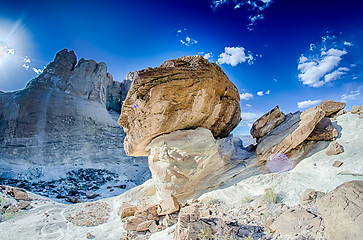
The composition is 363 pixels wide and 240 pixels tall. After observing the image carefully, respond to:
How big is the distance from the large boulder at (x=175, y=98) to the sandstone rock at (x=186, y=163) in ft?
1.95

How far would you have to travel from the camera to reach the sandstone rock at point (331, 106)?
648cm

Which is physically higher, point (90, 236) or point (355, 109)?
point (355, 109)

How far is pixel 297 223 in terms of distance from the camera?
2.79 metres

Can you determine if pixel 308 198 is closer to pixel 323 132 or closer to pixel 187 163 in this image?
pixel 323 132

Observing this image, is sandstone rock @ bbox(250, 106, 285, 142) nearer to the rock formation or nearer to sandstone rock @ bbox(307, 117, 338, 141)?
sandstone rock @ bbox(307, 117, 338, 141)

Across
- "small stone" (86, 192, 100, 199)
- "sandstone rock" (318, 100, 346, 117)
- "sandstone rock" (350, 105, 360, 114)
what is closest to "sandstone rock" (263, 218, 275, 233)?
"sandstone rock" (318, 100, 346, 117)

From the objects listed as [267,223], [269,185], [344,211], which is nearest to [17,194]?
[267,223]

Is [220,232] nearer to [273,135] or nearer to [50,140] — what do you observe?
[273,135]

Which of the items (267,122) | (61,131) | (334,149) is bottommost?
(334,149)

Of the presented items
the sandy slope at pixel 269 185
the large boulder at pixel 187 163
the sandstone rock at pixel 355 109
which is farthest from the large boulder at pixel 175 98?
the sandstone rock at pixel 355 109

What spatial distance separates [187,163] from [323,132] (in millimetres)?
4381


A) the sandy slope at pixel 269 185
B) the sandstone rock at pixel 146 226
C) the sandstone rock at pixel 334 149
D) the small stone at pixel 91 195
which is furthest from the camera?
the small stone at pixel 91 195

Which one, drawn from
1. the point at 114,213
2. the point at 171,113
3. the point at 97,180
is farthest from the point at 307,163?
the point at 97,180

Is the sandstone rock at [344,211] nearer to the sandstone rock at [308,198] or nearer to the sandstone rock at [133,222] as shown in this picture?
the sandstone rock at [308,198]
